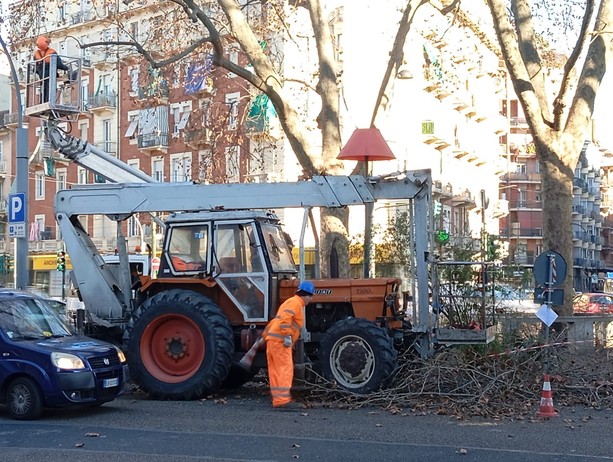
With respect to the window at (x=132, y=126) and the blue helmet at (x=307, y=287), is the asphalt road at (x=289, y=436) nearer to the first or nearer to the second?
the blue helmet at (x=307, y=287)

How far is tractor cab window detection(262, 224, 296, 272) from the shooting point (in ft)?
45.7

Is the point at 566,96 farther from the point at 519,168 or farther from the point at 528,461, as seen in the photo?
the point at 519,168

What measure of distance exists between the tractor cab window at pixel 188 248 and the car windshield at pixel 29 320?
80.2 inches

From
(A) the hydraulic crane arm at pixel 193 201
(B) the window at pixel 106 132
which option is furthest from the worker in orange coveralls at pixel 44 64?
(B) the window at pixel 106 132

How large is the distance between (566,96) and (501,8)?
7.47 ft

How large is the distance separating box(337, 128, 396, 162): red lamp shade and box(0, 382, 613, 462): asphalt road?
4.88 m

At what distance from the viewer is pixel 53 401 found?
11.3 m

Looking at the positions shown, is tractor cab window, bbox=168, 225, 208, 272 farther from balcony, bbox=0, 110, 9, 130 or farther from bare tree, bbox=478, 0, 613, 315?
balcony, bbox=0, 110, 9, 130

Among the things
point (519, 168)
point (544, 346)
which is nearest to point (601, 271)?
point (519, 168)

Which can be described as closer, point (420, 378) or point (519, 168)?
point (420, 378)

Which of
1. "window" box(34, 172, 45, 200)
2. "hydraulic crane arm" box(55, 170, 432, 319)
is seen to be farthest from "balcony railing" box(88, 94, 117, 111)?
"hydraulic crane arm" box(55, 170, 432, 319)

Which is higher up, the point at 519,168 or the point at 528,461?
the point at 519,168

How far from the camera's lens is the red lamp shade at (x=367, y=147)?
15.5m

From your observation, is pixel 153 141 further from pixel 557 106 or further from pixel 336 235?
pixel 557 106
